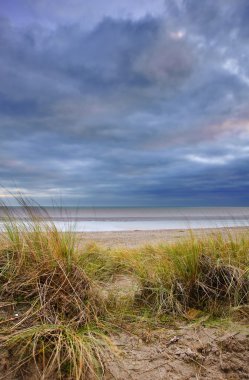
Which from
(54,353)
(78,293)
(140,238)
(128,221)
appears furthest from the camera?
(128,221)

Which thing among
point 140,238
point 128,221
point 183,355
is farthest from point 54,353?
point 128,221

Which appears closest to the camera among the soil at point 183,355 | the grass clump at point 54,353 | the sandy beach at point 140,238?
the grass clump at point 54,353

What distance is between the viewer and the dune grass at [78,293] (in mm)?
2287

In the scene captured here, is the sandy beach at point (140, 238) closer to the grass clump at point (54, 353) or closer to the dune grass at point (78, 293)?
the dune grass at point (78, 293)

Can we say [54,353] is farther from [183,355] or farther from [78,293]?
[183,355]

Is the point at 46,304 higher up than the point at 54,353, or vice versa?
the point at 46,304

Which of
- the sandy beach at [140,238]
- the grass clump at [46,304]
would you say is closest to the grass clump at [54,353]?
the grass clump at [46,304]

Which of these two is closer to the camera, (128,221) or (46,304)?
(46,304)

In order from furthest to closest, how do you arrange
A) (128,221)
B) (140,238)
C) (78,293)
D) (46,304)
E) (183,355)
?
(128,221) < (140,238) < (78,293) < (46,304) < (183,355)

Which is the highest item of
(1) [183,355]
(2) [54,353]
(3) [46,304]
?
(3) [46,304]

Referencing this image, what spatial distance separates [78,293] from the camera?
116 inches

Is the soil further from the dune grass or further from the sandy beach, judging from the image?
the sandy beach

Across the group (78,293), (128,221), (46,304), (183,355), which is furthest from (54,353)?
(128,221)

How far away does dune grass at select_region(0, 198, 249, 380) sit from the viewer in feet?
7.50
